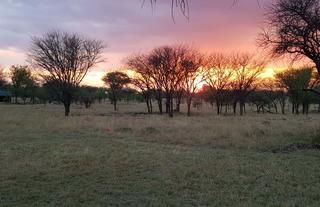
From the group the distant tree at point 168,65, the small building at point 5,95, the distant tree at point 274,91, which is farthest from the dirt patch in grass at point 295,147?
the small building at point 5,95

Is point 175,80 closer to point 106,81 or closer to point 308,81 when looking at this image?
point 308,81

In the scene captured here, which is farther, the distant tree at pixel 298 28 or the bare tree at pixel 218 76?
the bare tree at pixel 218 76

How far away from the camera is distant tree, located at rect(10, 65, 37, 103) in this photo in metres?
92.1

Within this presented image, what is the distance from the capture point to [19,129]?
2459 centimetres

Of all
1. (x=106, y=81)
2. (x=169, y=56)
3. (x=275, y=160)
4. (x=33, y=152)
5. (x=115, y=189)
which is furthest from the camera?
(x=106, y=81)

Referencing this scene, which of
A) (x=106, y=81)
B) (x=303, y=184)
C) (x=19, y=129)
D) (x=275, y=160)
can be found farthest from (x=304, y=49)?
(x=106, y=81)

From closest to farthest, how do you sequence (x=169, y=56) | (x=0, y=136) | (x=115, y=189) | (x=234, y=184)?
(x=115, y=189) → (x=234, y=184) → (x=0, y=136) → (x=169, y=56)

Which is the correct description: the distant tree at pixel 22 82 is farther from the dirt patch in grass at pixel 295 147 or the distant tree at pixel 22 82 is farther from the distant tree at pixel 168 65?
the dirt patch in grass at pixel 295 147

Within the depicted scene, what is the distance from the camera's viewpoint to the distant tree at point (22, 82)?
92.1 meters

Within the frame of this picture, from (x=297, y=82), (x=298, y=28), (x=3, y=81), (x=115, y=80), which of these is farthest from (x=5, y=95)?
(x=298, y=28)

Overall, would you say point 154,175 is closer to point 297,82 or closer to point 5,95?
point 297,82

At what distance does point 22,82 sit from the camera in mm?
93125

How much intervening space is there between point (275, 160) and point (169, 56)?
4257 centimetres

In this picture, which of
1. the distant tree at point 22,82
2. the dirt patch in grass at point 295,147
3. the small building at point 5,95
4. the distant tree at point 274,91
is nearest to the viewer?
the dirt patch in grass at point 295,147
